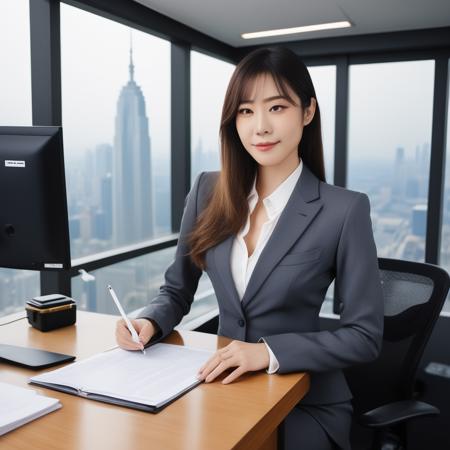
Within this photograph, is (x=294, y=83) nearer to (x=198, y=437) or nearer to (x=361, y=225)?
(x=361, y=225)

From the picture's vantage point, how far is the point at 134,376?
36.9 inches

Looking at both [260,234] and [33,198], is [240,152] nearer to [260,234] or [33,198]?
[260,234]

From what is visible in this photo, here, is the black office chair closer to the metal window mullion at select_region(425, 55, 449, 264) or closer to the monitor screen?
the monitor screen

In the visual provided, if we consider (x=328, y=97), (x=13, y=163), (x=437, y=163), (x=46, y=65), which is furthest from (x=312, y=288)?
(x=328, y=97)

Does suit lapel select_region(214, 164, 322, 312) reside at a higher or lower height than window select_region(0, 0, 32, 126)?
lower

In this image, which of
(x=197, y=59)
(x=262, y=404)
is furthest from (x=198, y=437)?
(x=197, y=59)

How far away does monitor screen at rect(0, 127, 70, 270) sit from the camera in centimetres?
110

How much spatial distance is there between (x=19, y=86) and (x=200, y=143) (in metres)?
1.56

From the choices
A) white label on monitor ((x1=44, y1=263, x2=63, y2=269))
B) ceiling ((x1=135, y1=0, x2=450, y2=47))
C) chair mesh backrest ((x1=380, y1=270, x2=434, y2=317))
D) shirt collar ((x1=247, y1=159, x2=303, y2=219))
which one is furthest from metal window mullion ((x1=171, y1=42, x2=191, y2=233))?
white label on monitor ((x1=44, y1=263, x2=63, y2=269))

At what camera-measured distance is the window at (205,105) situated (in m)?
3.51

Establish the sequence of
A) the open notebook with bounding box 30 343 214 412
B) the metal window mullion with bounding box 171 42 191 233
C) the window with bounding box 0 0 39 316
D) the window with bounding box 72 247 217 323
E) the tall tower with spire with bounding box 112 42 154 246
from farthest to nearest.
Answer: the metal window mullion with bounding box 171 42 191 233 → the tall tower with spire with bounding box 112 42 154 246 → the window with bounding box 72 247 217 323 → the window with bounding box 0 0 39 316 → the open notebook with bounding box 30 343 214 412

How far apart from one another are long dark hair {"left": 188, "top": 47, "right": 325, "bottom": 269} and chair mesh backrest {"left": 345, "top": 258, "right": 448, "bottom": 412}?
42 centimetres

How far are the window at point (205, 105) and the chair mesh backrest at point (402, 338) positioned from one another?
7.14ft

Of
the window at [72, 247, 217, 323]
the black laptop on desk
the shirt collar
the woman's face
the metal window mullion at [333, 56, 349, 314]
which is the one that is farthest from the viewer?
the metal window mullion at [333, 56, 349, 314]
